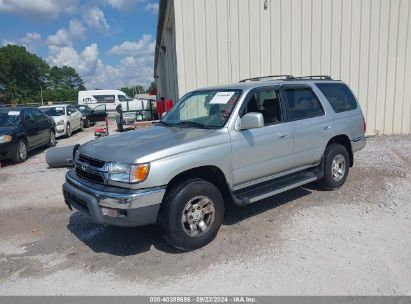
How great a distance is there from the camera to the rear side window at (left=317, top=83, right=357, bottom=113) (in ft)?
19.6

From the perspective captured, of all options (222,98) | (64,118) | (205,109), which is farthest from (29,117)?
(222,98)

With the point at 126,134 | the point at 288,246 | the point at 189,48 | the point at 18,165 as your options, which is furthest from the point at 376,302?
the point at 18,165

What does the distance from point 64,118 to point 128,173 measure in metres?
13.9

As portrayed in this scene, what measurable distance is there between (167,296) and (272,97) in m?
3.07

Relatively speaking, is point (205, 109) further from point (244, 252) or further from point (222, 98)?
point (244, 252)

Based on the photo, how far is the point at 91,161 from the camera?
416cm

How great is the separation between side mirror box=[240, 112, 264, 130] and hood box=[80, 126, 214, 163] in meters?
0.43

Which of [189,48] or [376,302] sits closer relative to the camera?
[376,302]

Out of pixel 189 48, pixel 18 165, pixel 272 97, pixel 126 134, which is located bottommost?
pixel 18 165

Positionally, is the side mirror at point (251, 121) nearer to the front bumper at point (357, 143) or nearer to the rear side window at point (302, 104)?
the rear side window at point (302, 104)

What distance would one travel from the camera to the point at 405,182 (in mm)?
6484

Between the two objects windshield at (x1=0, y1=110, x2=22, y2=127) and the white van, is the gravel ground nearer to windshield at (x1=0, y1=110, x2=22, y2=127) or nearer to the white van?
windshield at (x1=0, y1=110, x2=22, y2=127)

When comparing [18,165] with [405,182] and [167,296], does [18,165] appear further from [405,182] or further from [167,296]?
[405,182]

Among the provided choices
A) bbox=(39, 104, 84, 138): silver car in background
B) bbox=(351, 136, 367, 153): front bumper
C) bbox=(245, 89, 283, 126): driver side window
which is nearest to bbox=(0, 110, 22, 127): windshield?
bbox=(39, 104, 84, 138): silver car in background
